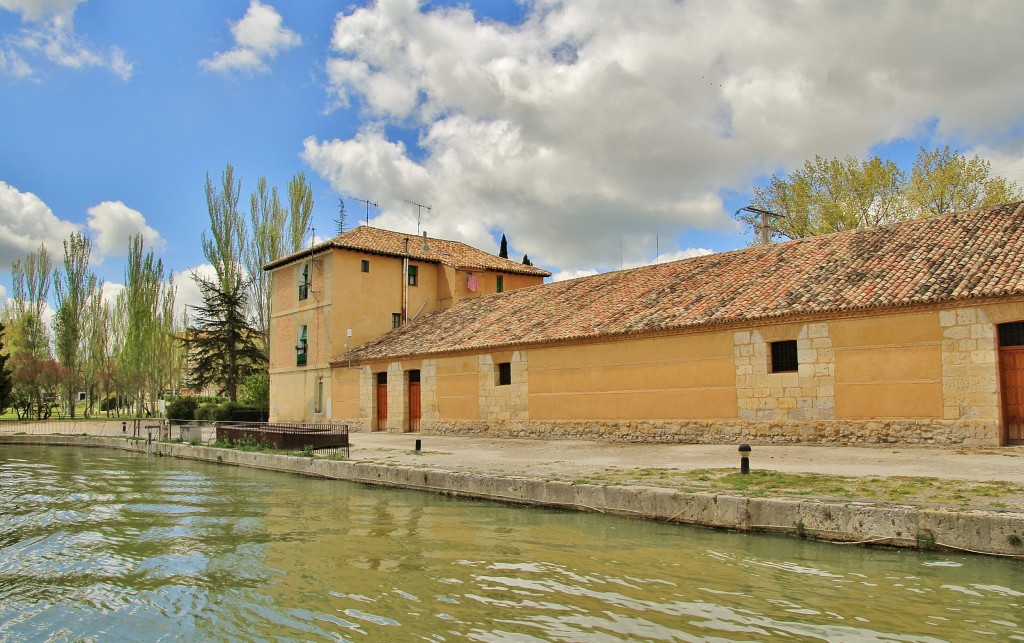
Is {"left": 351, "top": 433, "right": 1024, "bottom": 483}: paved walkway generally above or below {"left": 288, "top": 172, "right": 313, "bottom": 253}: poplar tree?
below

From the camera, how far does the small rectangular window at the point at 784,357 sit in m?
14.5

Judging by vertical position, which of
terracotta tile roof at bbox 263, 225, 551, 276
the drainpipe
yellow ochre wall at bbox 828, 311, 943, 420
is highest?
terracotta tile roof at bbox 263, 225, 551, 276

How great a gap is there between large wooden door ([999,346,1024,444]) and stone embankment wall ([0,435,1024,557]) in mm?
7253

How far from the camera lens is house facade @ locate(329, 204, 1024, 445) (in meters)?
12.4

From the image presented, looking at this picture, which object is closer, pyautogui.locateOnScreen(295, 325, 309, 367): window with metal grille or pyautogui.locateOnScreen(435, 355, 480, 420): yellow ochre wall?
pyautogui.locateOnScreen(435, 355, 480, 420): yellow ochre wall

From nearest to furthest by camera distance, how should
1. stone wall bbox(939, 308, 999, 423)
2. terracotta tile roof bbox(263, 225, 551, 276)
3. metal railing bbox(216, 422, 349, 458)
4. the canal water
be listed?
1. the canal water
2. stone wall bbox(939, 308, 999, 423)
3. metal railing bbox(216, 422, 349, 458)
4. terracotta tile roof bbox(263, 225, 551, 276)

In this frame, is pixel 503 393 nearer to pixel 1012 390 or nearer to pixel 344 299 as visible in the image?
pixel 344 299

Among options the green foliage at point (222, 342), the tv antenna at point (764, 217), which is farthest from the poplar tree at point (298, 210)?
the tv antenna at point (764, 217)

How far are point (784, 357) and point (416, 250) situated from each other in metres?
18.2

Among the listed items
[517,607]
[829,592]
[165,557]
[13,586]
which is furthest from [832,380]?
[13,586]

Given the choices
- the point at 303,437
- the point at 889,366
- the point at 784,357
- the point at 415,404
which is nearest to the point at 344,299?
the point at 415,404

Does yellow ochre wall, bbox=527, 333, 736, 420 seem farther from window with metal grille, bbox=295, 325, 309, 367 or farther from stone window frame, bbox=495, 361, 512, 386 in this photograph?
window with metal grille, bbox=295, 325, 309, 367

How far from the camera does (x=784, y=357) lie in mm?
14648

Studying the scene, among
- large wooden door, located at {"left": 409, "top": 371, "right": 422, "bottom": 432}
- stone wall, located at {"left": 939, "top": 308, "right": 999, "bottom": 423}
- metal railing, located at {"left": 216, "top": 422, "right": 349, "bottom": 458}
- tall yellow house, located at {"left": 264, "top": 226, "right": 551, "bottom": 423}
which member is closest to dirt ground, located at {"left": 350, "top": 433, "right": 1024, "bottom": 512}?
metal railing, located at {"left": 216, "top": 422, "right": 349, "bottom": 458}
